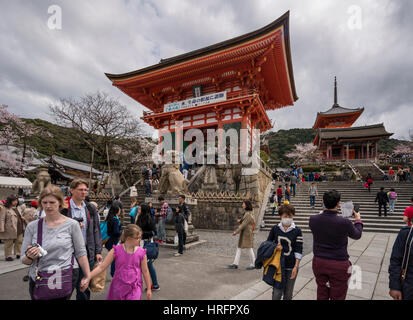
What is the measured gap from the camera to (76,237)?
224 cm

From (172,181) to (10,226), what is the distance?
4.84m

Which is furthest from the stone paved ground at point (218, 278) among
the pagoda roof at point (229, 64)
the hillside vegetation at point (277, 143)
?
the hillside vegetation at point (277, 143)

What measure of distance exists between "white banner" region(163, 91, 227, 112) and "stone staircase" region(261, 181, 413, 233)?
29.4 feet

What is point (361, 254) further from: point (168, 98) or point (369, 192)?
point (168, 98)

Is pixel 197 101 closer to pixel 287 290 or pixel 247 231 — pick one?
pixel 247 231

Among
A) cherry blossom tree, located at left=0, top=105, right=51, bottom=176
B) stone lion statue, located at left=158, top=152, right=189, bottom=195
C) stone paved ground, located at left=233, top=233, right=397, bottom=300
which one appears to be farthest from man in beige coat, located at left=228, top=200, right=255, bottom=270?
cherry blossom tree, located at left=0, top=105, right=51, bottom=176

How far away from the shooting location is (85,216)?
3.01m

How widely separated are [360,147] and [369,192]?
21.9 metres

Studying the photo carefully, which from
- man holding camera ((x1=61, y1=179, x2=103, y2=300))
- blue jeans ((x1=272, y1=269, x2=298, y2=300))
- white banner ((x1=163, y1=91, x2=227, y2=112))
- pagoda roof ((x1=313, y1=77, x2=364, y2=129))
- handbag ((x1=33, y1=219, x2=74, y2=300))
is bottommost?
blue jeans ((x1=272, y1=269, x2=298, y2=300))

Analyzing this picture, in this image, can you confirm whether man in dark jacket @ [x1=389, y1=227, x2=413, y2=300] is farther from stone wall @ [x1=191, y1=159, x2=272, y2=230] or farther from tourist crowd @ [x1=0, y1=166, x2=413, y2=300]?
stone wall @ [x1=191, y1=159, x2=272, y2=230]

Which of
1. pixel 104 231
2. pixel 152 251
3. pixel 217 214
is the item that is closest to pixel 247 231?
pixel 152 251

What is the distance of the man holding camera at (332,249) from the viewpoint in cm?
243

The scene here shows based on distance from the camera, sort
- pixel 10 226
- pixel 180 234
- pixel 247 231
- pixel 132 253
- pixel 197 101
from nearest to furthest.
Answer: pixel 132 253, pixel 247 231, pixel 10 226, pixel 180 234, pixel 197 101

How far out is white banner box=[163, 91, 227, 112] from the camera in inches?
678
